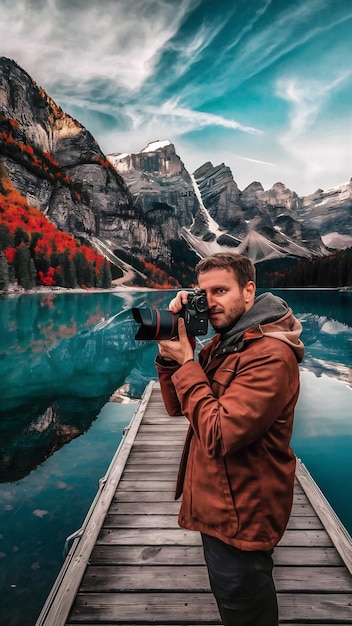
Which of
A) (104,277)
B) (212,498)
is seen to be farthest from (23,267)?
(212,498)

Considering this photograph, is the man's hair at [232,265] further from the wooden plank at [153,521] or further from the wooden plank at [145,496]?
the wooden plank at [145,496]

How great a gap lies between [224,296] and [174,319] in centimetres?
23

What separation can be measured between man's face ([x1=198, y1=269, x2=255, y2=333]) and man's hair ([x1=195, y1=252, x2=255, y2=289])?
0.05 feet

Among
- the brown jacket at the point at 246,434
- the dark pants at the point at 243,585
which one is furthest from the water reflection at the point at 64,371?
the brown jacket at the point at 246,434

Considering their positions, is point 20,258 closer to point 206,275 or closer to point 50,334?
point 50,334

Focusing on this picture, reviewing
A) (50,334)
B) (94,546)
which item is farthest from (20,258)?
(94,546)

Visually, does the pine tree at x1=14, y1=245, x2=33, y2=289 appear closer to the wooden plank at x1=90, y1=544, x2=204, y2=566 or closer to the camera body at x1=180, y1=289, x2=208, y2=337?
the wooden plank at x1=90, y1=544, x2=204, y2=566

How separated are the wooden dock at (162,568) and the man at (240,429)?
105 centimetres

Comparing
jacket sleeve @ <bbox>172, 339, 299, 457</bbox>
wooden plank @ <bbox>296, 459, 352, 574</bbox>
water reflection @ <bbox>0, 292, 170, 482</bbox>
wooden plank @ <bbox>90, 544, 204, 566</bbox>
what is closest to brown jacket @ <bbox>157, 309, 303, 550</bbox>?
jacket sleeve @ <bbox>172, 339, 299, 457</bbox>

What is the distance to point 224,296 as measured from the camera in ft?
4.70

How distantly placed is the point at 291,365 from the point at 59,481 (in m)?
5.23

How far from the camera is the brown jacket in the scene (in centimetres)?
119

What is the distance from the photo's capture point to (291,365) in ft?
4.08

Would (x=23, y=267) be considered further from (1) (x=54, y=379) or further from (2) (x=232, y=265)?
(2) (x=232, y=265)
